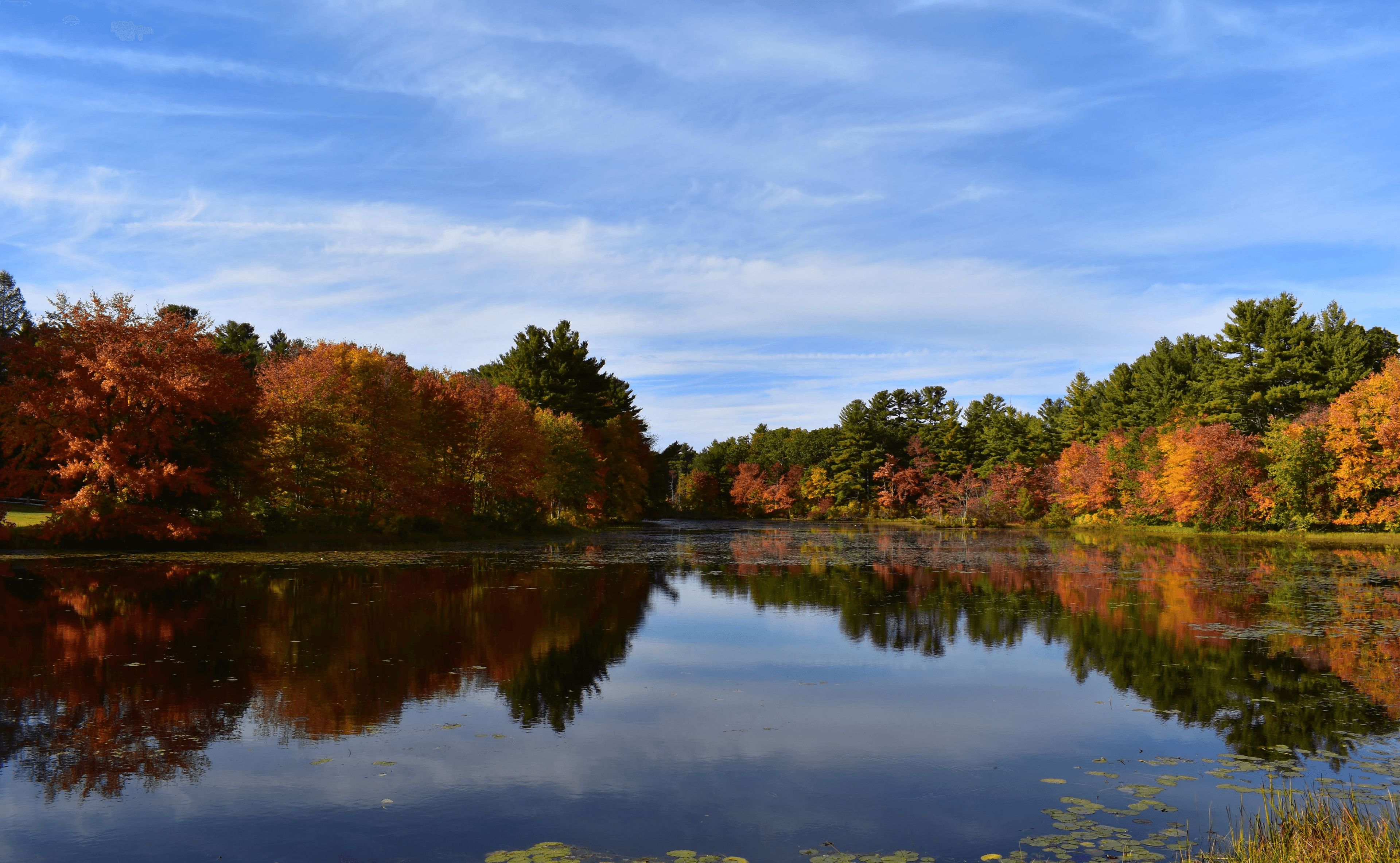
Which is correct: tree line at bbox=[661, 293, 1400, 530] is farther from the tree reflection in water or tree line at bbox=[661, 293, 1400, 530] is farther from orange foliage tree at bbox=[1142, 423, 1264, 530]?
the tree reflection in water

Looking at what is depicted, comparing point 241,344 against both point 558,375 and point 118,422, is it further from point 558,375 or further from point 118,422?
point 118,422

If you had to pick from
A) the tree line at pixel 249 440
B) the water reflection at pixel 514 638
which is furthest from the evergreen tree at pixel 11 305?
the water reflection at pixel 514 638

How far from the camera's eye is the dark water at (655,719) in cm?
701

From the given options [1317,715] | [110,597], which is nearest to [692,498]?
[110,597]

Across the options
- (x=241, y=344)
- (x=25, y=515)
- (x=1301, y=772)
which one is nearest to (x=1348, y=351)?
(x=1301, y=772)

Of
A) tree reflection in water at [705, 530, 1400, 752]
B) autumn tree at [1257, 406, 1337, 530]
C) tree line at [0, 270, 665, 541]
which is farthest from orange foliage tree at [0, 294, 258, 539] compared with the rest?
autumn tree at [1257, 406, 1337, 530]

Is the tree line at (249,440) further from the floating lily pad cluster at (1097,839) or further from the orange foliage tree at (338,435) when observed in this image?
the floating lily pad cluster at (1097,839)

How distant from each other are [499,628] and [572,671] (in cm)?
386

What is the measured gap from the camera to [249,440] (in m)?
34.5

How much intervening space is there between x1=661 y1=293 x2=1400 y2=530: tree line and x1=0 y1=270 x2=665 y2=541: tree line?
4324 cm

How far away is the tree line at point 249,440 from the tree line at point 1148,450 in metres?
43.2

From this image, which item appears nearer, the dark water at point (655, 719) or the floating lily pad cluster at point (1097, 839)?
the floating lily pad cluster at point (1097, 839)

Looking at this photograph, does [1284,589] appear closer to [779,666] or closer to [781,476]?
[779,666]

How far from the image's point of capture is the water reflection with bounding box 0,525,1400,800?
9875 mm
